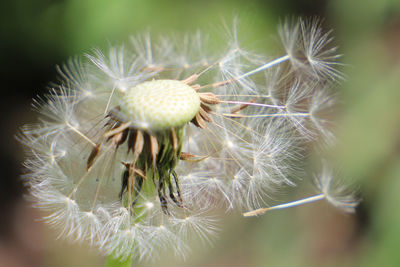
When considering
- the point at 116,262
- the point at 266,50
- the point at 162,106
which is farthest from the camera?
the point at 266,50

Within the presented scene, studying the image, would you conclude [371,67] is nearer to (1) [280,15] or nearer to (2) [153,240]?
(1) [280,15]

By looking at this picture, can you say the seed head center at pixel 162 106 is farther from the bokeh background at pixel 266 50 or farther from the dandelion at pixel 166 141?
the bokeh background at pixel 266 50

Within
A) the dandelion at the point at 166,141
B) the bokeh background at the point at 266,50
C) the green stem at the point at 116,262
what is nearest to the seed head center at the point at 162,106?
the dandelion at the point at 166,141

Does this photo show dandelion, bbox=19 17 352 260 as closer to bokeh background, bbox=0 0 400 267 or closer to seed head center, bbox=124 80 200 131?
seed head center, bbox=124 80 200 131

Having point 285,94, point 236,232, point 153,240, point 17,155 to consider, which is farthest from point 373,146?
point 17,155

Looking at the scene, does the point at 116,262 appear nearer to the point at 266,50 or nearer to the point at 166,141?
the point at 166,141

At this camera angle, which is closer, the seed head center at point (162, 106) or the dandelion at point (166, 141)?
the seed head center at point (162, 106)

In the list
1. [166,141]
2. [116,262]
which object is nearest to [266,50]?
[166,141]
